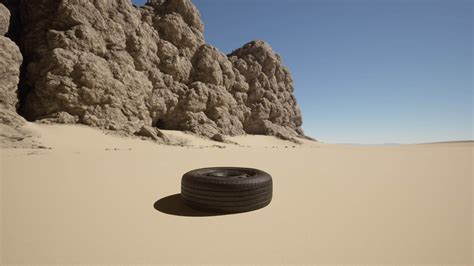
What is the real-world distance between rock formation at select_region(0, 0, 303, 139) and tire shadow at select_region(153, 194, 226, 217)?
Answer: 50.0ft

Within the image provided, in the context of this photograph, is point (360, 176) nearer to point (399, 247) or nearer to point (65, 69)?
point (399, 247)

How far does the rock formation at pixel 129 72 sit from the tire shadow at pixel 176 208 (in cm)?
1526

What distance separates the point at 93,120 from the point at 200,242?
60.4 feet

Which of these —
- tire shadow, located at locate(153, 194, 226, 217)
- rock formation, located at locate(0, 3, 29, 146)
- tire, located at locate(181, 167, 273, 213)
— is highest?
rock formation, located at locate(0, 3, 29, 146)

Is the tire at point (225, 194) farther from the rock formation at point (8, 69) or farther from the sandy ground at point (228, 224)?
the rock formation at point (8, 69)

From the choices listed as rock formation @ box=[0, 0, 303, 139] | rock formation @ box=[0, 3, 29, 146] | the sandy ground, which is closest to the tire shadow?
the sandy ground

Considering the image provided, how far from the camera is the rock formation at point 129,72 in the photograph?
1677 centimetres

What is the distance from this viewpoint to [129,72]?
20.8 metres

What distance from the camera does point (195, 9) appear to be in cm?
3067

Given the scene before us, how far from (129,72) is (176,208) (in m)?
20.8

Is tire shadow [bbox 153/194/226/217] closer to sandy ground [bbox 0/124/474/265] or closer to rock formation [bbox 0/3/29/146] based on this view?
sandy ground [bbox 0/124/474/265]

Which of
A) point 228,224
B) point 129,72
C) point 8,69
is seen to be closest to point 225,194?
point 228,224

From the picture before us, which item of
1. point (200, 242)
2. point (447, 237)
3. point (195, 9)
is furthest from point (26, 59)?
point (447, 237)

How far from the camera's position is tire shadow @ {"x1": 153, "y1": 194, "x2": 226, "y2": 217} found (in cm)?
346
